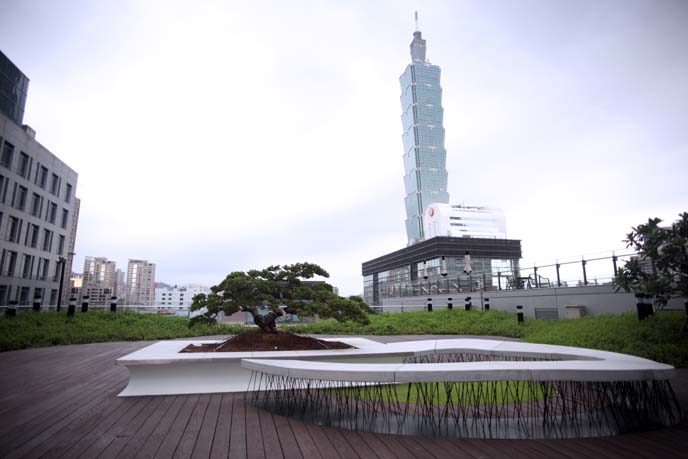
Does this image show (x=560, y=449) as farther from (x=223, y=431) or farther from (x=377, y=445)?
(x=223, y=431)

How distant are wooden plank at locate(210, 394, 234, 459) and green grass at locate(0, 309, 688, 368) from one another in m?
8.00

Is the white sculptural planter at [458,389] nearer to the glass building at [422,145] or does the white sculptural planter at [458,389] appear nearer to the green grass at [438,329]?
the green grass at [438,329]

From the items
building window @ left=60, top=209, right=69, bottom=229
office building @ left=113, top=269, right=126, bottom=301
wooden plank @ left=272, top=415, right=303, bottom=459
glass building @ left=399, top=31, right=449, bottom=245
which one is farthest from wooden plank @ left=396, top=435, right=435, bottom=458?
office building @ left=113, top=269, right=126, bottom=301

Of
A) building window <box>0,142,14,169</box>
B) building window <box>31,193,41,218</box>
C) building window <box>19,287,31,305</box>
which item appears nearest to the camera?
building window <box>0,142,14,169</box>

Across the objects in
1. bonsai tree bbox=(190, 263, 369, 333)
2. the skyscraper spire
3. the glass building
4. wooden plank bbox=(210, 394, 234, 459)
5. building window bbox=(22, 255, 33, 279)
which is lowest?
wooden plank bbox=(210, 394, 234, 459)

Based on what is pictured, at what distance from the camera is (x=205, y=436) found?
3.41 meters

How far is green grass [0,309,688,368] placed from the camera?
Result: 25.1 ft

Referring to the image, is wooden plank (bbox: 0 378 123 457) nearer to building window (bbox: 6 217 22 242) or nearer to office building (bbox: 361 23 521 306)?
office building (bbox: 361 23 521 306)

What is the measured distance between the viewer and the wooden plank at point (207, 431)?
3.00 meters

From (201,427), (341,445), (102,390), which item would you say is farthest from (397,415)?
(102,390)

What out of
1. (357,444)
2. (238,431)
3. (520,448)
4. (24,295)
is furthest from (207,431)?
(24,295)

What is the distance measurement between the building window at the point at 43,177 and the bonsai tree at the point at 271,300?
30.2 metres

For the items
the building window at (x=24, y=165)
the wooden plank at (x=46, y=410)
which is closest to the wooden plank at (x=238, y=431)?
the wooden plank at (x=46, y=410)

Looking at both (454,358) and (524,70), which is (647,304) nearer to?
(454,358)
